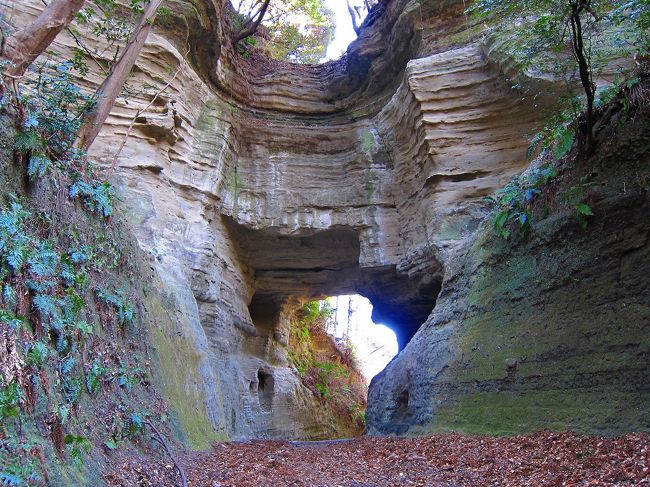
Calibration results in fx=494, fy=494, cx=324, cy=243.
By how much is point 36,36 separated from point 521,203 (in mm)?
7760

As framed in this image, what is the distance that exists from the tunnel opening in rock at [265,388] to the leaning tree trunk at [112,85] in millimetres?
10546

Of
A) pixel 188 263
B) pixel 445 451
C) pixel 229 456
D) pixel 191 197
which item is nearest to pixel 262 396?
pixel 188 263

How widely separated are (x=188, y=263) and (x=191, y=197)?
7.08ft

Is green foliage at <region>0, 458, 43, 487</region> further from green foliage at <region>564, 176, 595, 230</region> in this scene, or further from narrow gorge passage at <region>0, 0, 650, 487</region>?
green foliage at <region>564, 176, 595, 230</region>

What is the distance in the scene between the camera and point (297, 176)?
1622 centimetres

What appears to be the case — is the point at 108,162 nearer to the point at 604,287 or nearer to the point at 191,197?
the point at 191,197

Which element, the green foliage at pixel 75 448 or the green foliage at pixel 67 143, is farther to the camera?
the green foliage at pixel 67 143

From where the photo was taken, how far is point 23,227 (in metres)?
4.94

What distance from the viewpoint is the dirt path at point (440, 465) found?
15.1 feet

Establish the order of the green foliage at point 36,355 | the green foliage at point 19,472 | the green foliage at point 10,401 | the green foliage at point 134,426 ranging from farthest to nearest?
the green foliage at point 134,426 < the green foliage at point 36,355 < the green foliage at point 10,401 < the green foliage at point 19,472

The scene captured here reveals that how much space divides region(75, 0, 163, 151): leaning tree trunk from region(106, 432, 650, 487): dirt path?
16.8 feet

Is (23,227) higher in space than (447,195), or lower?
lower

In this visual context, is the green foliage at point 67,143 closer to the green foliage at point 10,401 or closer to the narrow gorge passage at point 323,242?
the narrow gorge passage at point 323,242

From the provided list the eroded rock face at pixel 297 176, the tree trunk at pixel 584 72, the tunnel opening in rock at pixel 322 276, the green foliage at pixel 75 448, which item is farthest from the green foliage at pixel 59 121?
the tunnel opening in rock at pixel 322 276
